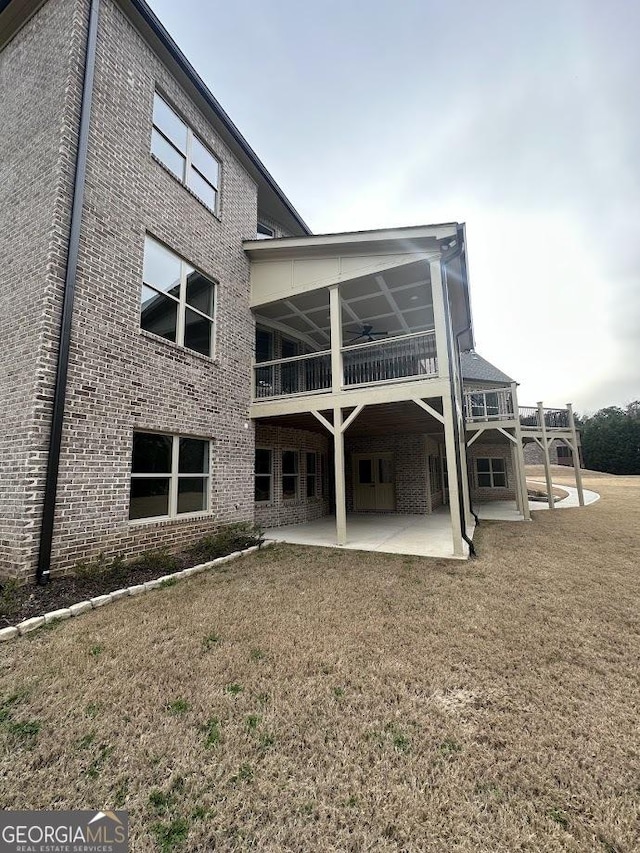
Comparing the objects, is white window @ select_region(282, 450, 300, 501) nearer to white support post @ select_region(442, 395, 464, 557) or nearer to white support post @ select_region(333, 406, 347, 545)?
white support post @ select_region(333, 406, 347, 545)

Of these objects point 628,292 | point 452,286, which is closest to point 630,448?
point 628,292

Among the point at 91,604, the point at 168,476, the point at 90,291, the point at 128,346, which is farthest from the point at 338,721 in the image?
the point at 90,291

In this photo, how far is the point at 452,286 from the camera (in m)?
10.3

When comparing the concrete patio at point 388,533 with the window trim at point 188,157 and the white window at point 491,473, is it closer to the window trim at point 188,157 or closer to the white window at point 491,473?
the white window at point 491,473

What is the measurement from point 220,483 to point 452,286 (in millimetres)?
8138

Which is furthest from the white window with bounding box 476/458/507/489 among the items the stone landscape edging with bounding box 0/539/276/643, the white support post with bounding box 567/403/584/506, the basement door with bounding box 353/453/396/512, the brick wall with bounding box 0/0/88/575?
the brick wall with bounding box 0/0/88/575

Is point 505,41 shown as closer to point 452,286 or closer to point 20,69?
point 452,286

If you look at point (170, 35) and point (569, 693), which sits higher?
point (170, 35)

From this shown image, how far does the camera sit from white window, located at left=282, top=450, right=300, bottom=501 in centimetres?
1138

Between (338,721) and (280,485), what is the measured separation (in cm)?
863

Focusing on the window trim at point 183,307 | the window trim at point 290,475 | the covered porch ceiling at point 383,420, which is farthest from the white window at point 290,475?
the window trim at point 183,307

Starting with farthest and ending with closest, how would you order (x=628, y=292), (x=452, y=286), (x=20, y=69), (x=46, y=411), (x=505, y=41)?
(x=628, y=292) < (x=452, y=286) < (x=505, y=41) < (x=20, y=69) < (x=46, y=411)

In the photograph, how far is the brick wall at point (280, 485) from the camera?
34.6 ft

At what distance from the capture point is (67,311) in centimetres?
531
